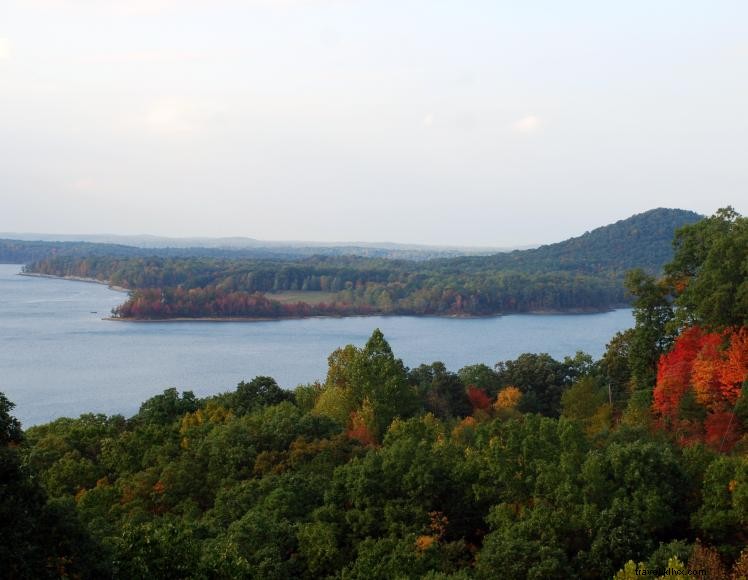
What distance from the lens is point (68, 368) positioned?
4381 centimetres

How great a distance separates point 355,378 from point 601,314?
54.2m

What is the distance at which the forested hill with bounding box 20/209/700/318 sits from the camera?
70438mm

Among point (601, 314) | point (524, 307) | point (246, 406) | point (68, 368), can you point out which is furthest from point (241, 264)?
point (246, 406)

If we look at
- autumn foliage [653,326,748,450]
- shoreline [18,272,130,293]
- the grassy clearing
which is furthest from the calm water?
autumn foliage [653,326,748,450]

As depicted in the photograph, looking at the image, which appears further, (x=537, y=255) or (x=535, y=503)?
(x=537, y=255)

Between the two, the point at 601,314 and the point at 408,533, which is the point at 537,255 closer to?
the point at 601,314

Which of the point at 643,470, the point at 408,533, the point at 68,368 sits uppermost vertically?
the point at 643,470

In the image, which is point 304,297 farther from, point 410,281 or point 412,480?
point 412,480

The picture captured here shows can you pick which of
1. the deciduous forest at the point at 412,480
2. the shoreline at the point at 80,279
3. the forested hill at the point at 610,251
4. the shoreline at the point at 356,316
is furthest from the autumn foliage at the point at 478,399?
the shoreline at the point at 80,279

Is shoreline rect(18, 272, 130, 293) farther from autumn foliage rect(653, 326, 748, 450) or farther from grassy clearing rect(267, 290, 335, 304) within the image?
autumn foliage rect(653, 326, 748, 450)

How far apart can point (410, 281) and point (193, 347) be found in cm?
3430

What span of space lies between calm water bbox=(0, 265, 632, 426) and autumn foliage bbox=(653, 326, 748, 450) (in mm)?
23773

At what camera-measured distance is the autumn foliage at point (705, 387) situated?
49.6 feet

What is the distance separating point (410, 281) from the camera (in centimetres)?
8262
